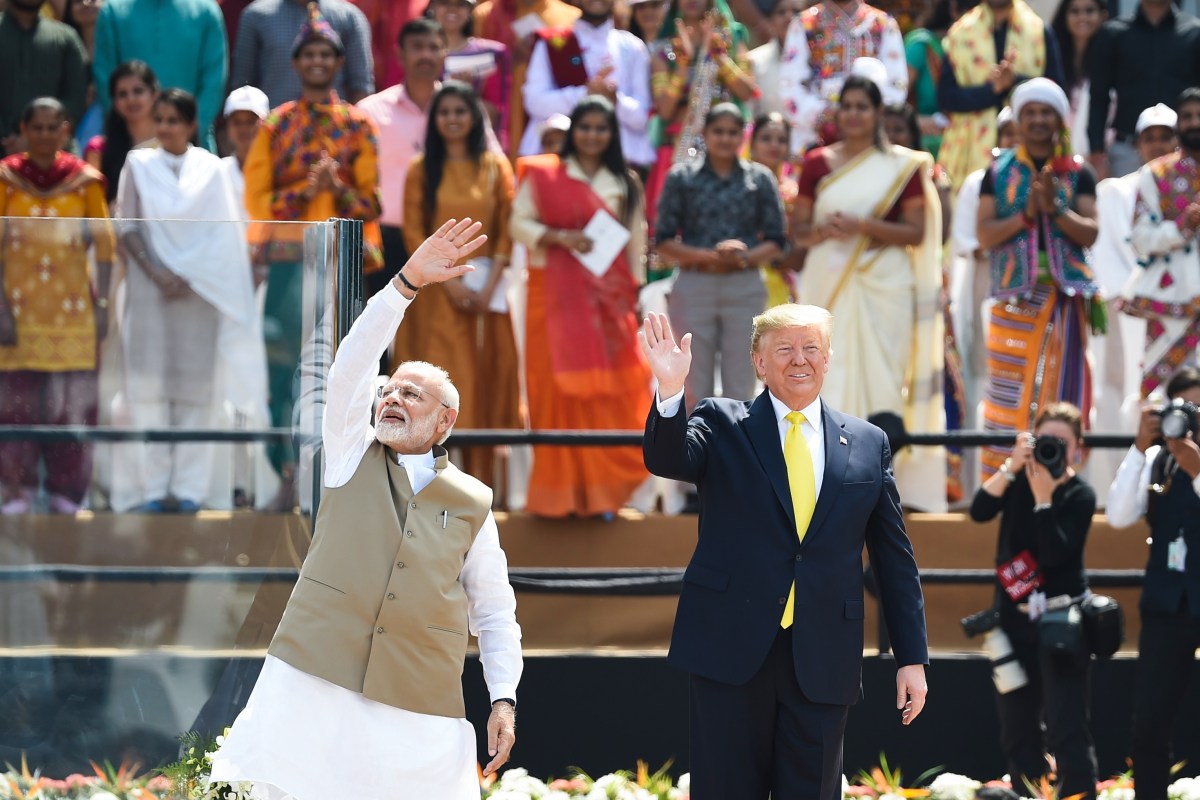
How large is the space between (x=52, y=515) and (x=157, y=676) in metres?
0.60

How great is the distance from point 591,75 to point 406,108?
113cm

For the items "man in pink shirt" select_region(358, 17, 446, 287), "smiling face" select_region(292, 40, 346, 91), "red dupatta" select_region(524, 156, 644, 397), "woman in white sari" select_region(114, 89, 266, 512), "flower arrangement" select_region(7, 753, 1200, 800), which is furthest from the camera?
"man in pink shirt" select_region(358, 17, 446, 287)

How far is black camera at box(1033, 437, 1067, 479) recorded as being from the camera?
6.78 metres

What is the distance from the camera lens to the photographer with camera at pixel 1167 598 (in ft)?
22.1

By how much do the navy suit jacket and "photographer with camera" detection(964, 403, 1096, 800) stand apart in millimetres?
1789

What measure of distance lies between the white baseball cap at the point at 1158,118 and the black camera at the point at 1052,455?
3.37 m

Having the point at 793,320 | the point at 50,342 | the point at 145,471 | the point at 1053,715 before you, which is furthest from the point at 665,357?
the point at 1053,715

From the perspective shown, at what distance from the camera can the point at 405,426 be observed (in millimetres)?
4918

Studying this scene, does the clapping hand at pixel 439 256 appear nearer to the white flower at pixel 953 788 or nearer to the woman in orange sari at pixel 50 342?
the woman in orange sari at pixel 50 342

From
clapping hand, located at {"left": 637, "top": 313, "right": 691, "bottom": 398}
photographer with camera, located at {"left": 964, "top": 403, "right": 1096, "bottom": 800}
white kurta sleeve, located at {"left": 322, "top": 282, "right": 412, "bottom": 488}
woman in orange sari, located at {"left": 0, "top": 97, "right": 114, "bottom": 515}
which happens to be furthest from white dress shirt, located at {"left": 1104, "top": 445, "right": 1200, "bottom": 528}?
woman in orange sari, located at {"left": 0, "top": 97, "right": 114, "bottom": 515}

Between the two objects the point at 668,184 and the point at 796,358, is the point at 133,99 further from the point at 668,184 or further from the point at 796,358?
the point at 796,358

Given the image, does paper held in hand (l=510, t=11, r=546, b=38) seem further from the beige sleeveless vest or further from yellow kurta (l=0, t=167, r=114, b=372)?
the beige sleeveless vest

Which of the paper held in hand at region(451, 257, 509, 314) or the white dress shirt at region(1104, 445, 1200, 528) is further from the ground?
the paper held in hand at region(451, 257, 509, 314)

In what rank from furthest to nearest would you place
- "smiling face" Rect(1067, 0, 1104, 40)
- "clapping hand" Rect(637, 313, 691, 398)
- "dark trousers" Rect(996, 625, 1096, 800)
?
"smiling face" Rect(1067, 0, 1104, 40) → "dark trousers" Rect(996, 625, 1096, 800) → "clapping hand" Rect(637, 313, 691, 398)
